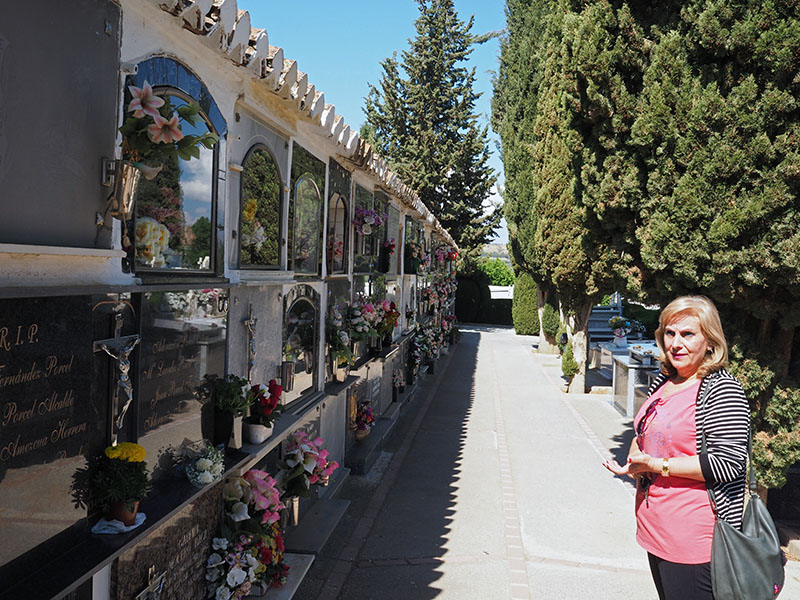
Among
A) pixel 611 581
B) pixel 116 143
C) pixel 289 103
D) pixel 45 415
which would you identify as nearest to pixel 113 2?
pixel 116 143

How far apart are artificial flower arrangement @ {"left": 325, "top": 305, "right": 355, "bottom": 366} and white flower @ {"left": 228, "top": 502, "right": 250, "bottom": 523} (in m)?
2.66

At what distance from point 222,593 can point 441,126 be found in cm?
2881

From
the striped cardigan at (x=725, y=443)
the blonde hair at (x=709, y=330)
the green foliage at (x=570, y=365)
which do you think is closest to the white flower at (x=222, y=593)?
the striped cardigan at (x=725, y=443)

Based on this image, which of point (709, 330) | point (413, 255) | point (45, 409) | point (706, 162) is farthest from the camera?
point (413, 255)

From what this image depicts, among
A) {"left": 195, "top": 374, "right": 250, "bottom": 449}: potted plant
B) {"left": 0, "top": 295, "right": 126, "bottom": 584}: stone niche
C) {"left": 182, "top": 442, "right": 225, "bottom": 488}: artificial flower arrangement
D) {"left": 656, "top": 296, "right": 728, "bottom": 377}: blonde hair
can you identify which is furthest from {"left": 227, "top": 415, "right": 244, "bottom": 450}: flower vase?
{"left": 656, "top": 296, "right": 728, "bottom": 377}: blonde hair

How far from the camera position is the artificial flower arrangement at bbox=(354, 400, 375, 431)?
24.8 ft

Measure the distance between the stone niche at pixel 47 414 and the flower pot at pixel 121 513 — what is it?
10 cm

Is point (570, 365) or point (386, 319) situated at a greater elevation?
point (386, 319)

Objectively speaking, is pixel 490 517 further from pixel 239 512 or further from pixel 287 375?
pixel 239 512

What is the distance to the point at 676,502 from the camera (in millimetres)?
2668

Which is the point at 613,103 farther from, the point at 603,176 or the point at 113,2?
the point at 113,2

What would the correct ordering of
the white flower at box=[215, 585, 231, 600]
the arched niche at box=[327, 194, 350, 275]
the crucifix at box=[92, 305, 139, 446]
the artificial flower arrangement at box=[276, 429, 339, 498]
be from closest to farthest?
the crucifix at box=[92, 305, 139, 446]
the white flower at box=[215, 585, 231, 600]
the artificial flower arrangement at box=[276, 429, 339, 498]
the arched niche at box=[327, 194, 350, 275]

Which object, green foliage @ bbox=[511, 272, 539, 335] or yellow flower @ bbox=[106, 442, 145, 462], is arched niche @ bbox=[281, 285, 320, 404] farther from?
green foliage @ bbox=[511, 272, 539, 335]

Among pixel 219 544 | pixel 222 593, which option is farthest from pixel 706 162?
pixel 222 593
